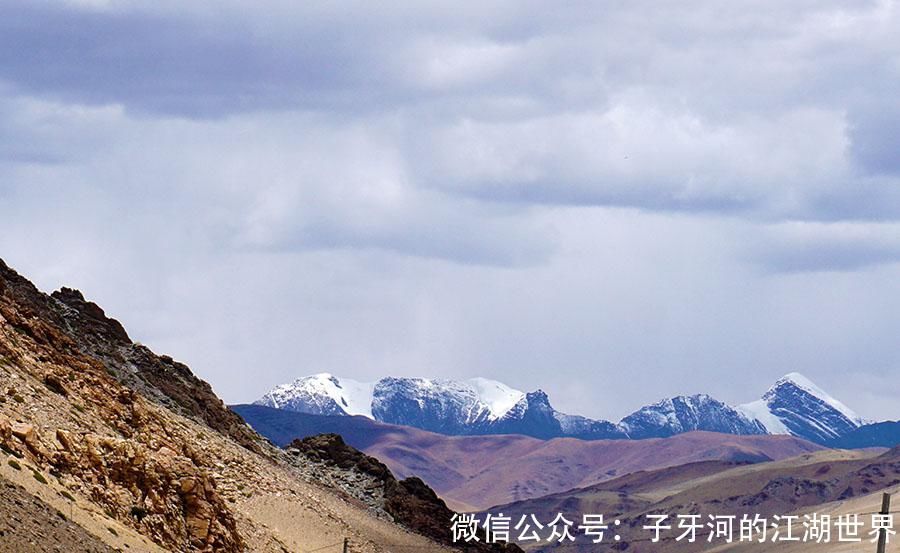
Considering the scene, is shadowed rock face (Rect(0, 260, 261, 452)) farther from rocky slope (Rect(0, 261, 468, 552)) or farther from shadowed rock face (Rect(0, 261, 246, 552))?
shadowed rock face (Rect(0, 261, 246, 552))

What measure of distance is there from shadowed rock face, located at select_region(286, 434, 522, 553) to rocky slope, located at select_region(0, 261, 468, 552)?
137 inches

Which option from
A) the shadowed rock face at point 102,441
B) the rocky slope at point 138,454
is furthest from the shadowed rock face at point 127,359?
the shadowed rock face at point 102,441

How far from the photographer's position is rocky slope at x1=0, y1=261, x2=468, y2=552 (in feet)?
193

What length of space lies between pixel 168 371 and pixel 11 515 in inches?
3088

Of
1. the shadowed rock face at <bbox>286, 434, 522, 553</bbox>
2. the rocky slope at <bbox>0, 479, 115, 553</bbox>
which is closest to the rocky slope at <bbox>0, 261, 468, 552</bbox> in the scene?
the rocky slope at <bbox>0, 479, 115, 553</bbox>

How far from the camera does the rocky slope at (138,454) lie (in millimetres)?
58688

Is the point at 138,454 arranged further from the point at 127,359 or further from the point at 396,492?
the point at 396,492

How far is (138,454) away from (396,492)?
218ft

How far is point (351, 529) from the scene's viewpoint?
10769 centimetres

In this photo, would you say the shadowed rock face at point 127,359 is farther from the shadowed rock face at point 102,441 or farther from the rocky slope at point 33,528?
the rocky slope at point 33,528

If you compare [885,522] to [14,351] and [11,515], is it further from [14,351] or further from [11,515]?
[14,351]

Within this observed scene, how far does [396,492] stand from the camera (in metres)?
129

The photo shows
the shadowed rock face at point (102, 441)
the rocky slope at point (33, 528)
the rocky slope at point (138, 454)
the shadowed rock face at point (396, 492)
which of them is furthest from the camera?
the shadowed rock face at point (396, 492)

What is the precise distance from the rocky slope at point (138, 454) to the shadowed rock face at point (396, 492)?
3492 millimetres
